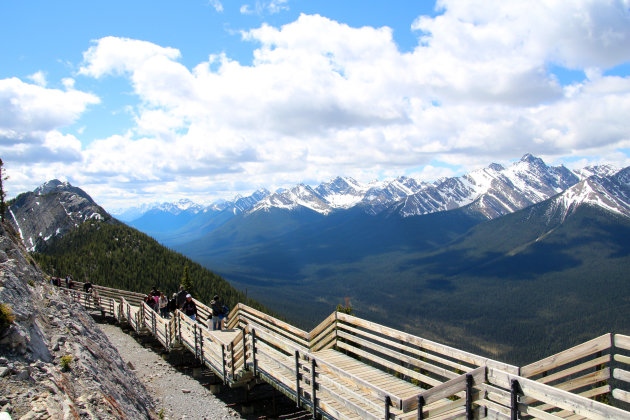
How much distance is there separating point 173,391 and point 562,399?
50.9 ft

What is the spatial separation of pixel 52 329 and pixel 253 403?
721 centimetres

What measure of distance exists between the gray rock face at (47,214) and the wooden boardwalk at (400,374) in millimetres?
115859

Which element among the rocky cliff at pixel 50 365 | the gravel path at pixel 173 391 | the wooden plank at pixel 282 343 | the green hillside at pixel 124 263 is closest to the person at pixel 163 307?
the gravel path at pixel 173 391

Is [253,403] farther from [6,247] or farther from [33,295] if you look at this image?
[6,247]

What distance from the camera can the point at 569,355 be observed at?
7574 millimetres

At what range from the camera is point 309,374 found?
10617mm

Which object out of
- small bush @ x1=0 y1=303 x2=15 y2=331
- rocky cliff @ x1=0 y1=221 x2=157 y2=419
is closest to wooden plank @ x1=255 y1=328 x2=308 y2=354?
rocky cliff @ x1=0 y1=221 x2=157 y2=419

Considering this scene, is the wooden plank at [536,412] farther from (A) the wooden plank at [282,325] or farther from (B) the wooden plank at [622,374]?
(A) the wooden plank at [282,325]

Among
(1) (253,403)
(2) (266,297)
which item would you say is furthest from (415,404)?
(2) (266,297)

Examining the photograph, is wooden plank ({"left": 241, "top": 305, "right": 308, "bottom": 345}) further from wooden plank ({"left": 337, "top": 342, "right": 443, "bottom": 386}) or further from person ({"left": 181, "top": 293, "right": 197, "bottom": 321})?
person ({"left": 181, "top": 293, "right": 197, "bottom": 321})

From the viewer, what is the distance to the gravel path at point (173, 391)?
14.7m

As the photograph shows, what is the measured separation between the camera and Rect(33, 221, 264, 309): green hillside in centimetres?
8369

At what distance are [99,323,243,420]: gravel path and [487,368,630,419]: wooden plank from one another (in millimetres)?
10660

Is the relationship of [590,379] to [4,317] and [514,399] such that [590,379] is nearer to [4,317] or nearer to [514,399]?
[514,399]
